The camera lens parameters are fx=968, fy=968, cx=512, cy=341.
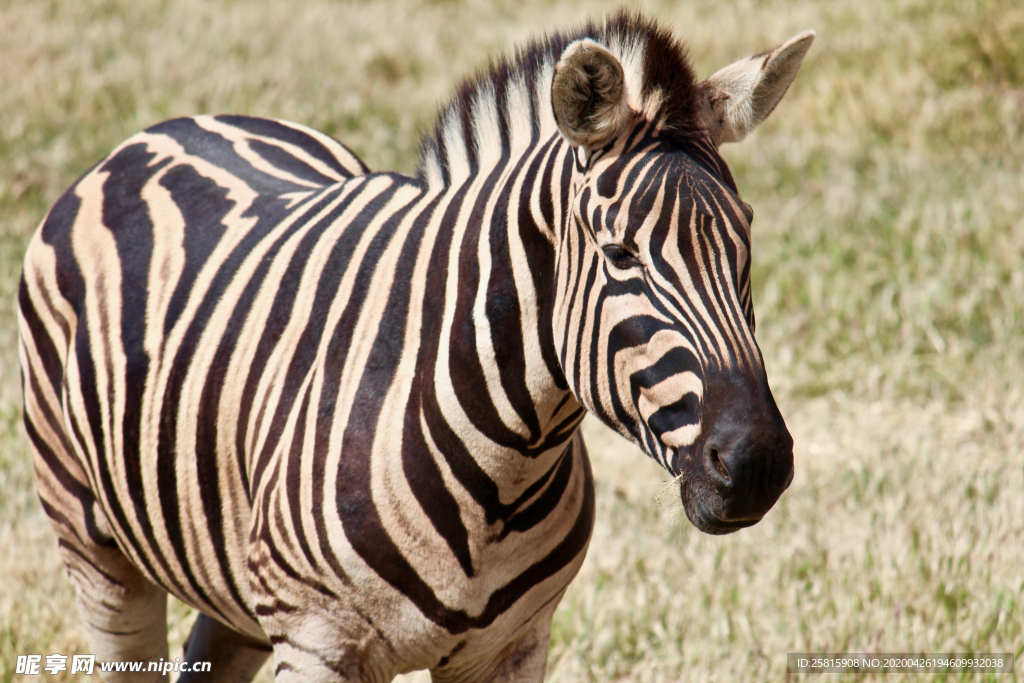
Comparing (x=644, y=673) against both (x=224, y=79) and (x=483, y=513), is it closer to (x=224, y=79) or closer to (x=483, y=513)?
(x=483, y=513)

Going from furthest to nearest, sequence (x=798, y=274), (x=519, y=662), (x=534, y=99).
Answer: (x=798, y=274)
(x=519, y=662)
(x=534, y=99)

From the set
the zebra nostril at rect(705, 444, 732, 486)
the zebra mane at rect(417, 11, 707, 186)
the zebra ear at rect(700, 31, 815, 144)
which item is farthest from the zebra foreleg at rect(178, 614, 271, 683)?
the zebra ear at rect(700, 31, 815, 144)

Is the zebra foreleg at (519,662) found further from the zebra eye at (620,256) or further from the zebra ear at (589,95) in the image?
the zebra ear at (589,95)

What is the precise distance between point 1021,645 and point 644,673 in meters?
1.34

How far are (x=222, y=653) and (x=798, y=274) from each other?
184 inches

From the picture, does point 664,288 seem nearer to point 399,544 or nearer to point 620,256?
point 620,256

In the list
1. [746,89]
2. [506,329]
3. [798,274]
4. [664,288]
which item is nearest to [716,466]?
[664,288]

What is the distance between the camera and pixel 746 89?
2045 millimetres

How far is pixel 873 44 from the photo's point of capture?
9.36 metres

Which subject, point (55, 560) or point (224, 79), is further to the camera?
point (224, 79)

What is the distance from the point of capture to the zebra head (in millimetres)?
1689

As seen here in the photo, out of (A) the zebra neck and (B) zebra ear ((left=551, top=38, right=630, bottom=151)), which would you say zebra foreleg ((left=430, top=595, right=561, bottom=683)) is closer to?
(A) the zebra neck

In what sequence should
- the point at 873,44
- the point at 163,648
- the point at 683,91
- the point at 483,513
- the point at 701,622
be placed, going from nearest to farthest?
the point at 683,91 → the point at 483,513 → the point at 163,648 → the point at 701,622 → the point at 873,44

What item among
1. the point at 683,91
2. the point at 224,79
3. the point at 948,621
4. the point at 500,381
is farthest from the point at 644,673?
the point at 224,79
